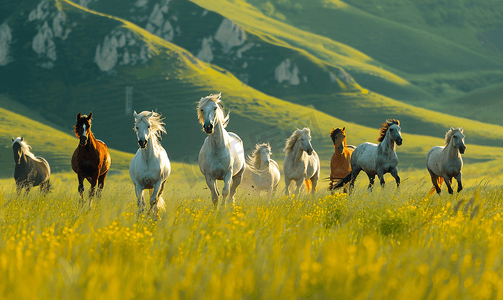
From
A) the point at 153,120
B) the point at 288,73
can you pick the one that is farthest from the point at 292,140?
the point at 288,73

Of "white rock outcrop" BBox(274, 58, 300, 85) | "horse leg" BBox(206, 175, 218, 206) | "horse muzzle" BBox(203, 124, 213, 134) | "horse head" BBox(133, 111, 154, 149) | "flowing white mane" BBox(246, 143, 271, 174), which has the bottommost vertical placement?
"horse leg" BBox(206, 175, 218, 206)

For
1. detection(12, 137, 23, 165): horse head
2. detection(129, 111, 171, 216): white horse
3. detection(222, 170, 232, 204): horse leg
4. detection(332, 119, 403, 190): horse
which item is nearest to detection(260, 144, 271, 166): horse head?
detection(332, 119, 403, 190): horse

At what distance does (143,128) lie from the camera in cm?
859

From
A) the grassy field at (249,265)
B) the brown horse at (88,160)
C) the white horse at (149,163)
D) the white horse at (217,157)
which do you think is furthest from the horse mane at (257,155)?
the grassy field at (249,265)

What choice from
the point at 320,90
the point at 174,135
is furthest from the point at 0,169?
the point at 320,90

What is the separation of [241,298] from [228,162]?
6768mm

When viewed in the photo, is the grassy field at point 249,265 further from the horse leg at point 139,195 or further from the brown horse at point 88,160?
the brown horse at point 88,160

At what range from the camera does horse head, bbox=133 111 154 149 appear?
842cm

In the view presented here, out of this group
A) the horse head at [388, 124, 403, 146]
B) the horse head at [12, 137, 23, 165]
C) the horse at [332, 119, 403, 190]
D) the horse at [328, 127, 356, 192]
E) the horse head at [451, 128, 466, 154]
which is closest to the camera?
the horse head at [388, 124, 403, 146]

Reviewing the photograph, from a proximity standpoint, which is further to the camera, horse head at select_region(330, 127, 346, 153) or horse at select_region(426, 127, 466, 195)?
horse head at select_region(330, 127, 346, 153)

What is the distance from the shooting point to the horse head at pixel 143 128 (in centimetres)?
842

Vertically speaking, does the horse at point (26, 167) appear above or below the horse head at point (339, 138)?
below

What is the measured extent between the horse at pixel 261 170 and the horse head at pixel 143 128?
6.90 meters

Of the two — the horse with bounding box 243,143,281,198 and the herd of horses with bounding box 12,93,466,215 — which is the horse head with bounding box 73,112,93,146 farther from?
the horse with bounding box 243,143,281,198
